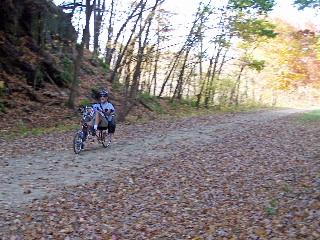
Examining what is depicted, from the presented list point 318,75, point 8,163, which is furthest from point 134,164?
point 318,75

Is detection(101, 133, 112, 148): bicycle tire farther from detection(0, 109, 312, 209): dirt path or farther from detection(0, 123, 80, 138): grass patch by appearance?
detection(0, 123, 80, 138): grass patch

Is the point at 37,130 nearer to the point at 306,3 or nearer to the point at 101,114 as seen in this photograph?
the point at 101,114

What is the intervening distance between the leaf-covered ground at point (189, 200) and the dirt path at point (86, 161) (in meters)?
0.16

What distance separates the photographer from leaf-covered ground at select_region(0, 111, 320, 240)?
558cm

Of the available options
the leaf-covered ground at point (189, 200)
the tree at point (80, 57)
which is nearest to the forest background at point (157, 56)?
the tree at point (80, 57)

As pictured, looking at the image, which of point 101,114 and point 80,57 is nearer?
point 101,114

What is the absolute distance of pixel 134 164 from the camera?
10.4 m

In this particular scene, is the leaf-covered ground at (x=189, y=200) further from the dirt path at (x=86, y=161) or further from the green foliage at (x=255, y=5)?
the green foliage at (x=255, y=5)

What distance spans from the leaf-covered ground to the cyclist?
0.97 meters

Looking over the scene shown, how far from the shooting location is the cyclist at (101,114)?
36.8 ft

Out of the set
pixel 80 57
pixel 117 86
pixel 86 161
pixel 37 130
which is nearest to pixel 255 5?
pixel 80 57

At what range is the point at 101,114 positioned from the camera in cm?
1148

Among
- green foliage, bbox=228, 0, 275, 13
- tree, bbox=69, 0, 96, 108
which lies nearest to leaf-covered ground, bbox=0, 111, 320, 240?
tree, bbox=69, 0, 96, 108

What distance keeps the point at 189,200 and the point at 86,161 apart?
3.90m
